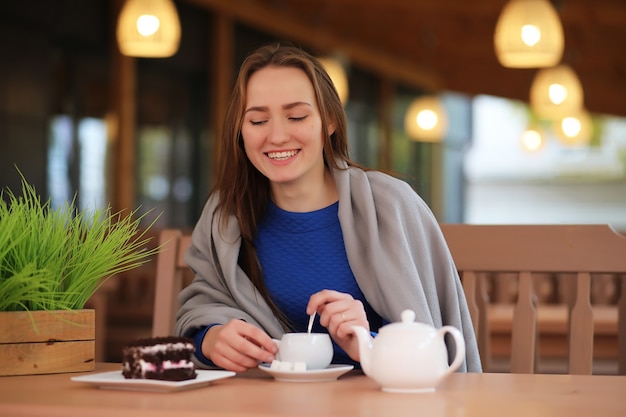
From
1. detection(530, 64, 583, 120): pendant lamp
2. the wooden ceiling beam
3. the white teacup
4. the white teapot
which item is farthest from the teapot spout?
the wooden ceiling beam

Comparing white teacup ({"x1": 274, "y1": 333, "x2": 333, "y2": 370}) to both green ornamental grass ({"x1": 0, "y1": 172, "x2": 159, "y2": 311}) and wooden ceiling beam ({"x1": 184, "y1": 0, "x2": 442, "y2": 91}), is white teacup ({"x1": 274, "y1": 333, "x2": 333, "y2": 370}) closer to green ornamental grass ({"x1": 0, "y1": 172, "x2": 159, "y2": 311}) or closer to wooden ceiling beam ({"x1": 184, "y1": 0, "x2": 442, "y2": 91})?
green ornamental grass ({"x1": 0, "y1": 172, "x2": 159, "y2": 311})

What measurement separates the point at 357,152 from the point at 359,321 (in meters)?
10.9

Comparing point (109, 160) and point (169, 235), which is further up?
point (109, 160)

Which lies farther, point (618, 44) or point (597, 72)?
point (597, 72)

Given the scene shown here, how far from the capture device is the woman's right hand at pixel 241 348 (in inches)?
69.7

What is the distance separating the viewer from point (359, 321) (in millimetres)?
1796

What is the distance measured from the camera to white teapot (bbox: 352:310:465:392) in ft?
4.96

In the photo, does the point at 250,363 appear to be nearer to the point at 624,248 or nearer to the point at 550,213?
the point at 624,248

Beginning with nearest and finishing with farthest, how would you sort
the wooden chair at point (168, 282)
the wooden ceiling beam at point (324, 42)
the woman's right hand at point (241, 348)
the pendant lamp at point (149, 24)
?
1. the woman's right hand at point (241, 348)
2. the wooden chair at point (168, 282)
3. the pendant lamp at point (149, 24)
4. the wooden ceiling beam at point (324, 42)

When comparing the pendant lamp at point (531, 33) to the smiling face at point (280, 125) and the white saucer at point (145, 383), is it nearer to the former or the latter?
the smiling face at point (280, 125)

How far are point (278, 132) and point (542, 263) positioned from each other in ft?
1.94

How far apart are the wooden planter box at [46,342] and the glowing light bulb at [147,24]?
357cm

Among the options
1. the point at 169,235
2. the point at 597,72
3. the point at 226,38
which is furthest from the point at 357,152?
the point at 169,235

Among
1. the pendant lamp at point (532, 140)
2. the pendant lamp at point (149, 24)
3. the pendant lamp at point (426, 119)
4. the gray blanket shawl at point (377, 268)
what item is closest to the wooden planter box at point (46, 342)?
the gray blanket shawl at point (377, 268)
